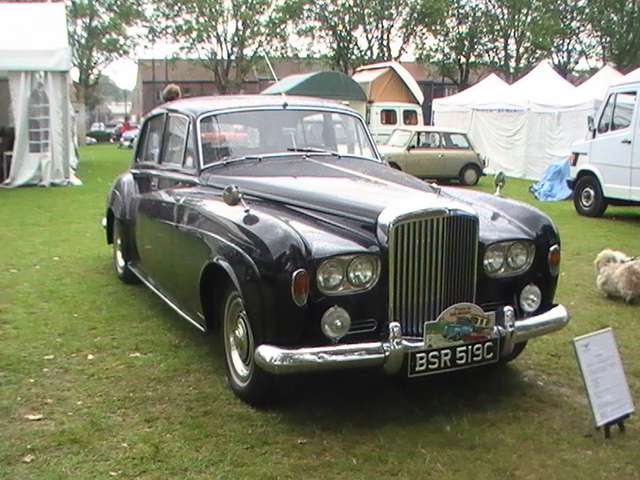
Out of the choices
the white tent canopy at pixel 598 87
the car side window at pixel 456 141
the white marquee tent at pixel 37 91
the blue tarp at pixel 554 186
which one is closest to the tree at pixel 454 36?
the white tent canopy at pixel 598 87

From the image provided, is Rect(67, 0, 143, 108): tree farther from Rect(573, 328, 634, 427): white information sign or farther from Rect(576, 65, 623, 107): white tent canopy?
Rect(573, 328, 634, 427): white information sign

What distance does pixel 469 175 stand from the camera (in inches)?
716

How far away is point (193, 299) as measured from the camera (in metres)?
4.68

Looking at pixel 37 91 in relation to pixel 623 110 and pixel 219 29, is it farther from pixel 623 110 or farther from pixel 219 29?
pixel 219 29

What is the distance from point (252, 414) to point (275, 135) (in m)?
2.15

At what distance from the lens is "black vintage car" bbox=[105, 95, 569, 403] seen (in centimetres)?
368

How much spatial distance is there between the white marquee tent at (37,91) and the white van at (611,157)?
10448 millimetres

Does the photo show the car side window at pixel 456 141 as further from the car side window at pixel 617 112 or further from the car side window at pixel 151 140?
the car side window at pixel 151 140

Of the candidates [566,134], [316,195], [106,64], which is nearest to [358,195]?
[316,195]

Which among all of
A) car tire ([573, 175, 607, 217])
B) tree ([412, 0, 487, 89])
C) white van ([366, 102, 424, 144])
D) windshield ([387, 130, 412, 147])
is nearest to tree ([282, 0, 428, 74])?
tree ([412, 0, 487, 89])

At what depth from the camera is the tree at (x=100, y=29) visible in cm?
4356

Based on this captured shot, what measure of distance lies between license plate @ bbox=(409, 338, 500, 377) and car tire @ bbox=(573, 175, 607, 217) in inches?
346

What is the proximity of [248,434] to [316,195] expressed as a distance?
141 centimetres

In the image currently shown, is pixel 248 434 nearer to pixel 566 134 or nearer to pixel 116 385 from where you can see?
pixel 116 385
